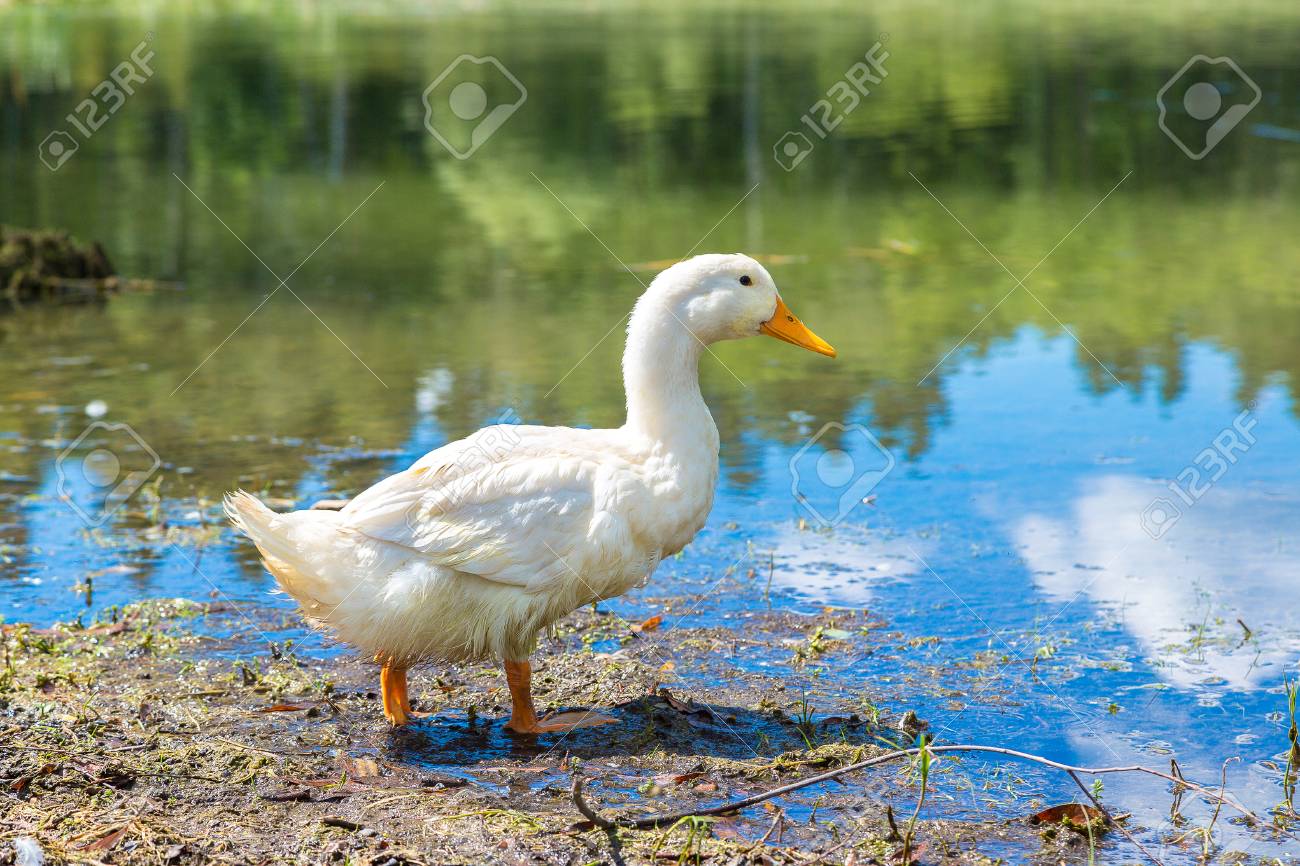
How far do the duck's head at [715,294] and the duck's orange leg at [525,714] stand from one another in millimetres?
1499

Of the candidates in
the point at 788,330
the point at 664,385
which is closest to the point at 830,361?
the point at 788,330

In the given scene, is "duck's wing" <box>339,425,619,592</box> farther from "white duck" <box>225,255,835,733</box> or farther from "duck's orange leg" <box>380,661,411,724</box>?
"duck's orange leg" <box>380,661,411,724</box>

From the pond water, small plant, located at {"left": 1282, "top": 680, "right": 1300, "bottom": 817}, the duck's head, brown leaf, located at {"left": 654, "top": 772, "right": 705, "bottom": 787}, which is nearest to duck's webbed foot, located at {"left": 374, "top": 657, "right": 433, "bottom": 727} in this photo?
brown leaf, located at {"left": 654, "top": 772, "right": 705, "bottom": 787}

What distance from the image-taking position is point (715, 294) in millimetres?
5668

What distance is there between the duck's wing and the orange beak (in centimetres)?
100

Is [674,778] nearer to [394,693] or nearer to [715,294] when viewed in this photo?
[394,693]

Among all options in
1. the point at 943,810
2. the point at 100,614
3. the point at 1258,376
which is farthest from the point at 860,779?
the point at 1258,376

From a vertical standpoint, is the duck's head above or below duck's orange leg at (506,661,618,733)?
above

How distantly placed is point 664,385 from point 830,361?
16.4 ft

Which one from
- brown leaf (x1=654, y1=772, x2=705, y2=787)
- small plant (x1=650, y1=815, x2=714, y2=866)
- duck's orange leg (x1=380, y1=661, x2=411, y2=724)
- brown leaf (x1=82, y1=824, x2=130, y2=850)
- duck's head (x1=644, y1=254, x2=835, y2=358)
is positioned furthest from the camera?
duck's head (x1=644, y1=254, x2=835, y2=358)

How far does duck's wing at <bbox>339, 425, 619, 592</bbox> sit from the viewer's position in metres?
5.28

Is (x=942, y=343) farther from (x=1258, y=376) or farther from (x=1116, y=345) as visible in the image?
(x=1258, y=376)

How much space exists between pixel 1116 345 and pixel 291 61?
26436 millimetres

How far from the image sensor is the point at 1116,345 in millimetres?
10438
